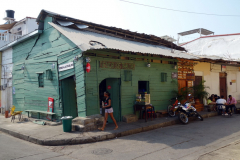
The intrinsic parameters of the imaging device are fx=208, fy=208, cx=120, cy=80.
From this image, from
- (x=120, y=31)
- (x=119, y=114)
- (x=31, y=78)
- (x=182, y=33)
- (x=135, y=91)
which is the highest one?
(x=182, y=33)

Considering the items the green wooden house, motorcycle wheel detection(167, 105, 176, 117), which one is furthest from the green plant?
motorcycle wheel detection(167, 105, 176, 117)

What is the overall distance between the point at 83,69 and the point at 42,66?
366cm

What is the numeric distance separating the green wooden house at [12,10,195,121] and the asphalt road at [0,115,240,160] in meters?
2.30

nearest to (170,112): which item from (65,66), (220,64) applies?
(65,66)

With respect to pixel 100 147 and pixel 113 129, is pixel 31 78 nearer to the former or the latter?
pixel 113 129

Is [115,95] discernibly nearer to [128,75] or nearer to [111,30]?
[128,75]

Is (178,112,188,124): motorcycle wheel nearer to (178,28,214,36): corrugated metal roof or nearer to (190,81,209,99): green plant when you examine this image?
(190,81,209,99): green plant

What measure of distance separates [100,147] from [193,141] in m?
Result: 3.16

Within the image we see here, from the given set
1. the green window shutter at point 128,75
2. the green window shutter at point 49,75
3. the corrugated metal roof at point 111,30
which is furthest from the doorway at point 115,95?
the corrugated metal roof at point 111,30

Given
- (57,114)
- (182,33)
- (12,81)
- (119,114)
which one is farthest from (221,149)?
(182,33)

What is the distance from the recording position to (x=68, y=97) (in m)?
10.2

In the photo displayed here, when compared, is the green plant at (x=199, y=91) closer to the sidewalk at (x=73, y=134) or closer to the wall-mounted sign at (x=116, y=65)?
the sidewalk at (x=73, y=134)

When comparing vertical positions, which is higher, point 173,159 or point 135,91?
point 135,91

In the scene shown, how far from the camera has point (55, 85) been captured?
33.6ft
